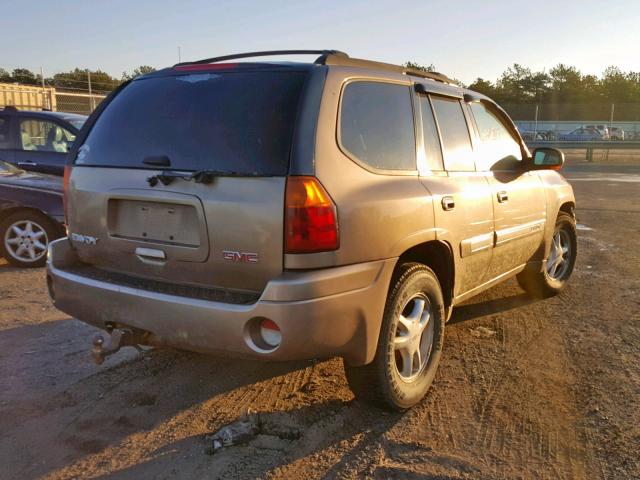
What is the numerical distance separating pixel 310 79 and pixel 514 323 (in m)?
3.14

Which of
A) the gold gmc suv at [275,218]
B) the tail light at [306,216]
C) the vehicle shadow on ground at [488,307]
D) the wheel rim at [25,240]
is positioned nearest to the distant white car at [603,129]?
the vehicle shadow on ground at [488,307]

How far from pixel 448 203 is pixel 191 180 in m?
1.65

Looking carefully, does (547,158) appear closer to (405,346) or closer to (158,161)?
(405,346)

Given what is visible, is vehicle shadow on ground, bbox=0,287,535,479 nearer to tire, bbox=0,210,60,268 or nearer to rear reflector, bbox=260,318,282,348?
rear reflector, bbox=260,318,282,348

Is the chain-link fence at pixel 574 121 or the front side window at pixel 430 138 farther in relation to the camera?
the chain-link fence at pixel 574 121

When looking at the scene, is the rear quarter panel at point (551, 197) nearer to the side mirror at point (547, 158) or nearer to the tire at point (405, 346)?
the side mirror at point (547, 158)

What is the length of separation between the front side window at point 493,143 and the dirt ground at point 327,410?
141 cm

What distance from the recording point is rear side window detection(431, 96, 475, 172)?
397 centimetres

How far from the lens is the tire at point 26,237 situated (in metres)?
6.78

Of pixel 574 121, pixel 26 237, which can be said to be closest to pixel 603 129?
pixel 574 121

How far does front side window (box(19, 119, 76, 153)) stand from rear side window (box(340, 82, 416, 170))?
22.0 ft

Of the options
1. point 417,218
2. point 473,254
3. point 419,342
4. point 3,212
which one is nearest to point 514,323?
point 473,254

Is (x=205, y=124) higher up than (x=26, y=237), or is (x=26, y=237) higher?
(x=205, y=124)

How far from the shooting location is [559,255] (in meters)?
5.95
